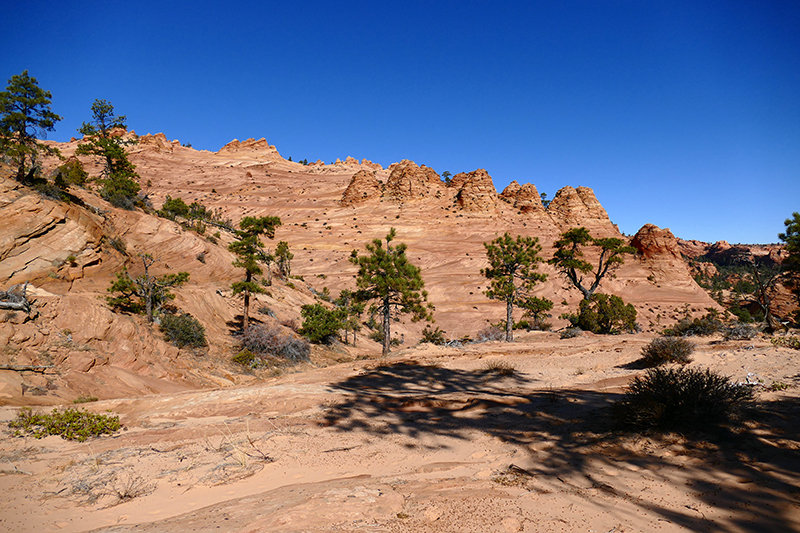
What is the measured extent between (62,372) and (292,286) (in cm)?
2088

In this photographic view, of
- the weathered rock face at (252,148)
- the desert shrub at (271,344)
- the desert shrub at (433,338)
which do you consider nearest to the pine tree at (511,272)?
the desert shrub at (433,338)

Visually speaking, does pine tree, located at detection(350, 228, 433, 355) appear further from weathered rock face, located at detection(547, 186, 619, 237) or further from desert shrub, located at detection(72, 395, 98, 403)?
weathered rock face, located at detection(547, 186, 619, 237)

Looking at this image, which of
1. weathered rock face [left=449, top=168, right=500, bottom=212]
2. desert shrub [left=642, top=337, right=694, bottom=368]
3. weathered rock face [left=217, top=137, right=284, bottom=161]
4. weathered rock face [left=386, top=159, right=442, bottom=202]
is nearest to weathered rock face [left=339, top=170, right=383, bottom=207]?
weathered rock face [left=386, top=159, right=442, bottom=202]

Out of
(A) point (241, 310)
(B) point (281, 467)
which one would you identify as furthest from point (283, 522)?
(A) point (241, 310)

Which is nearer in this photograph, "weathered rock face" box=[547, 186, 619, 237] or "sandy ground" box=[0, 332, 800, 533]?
"sandy ground" box=[0, 332, 800, 533]

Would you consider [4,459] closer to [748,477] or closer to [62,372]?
[62,372]

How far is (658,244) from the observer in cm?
5059

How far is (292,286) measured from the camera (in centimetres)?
3148

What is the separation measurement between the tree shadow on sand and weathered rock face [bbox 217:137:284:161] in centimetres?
11698

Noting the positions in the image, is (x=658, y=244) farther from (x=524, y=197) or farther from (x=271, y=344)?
(x=271, y=344)

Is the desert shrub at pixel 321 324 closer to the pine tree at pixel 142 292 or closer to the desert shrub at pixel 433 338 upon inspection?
the desert shrub at pixel 433 338

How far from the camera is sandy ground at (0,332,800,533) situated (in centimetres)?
331

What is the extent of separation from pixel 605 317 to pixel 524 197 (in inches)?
1885

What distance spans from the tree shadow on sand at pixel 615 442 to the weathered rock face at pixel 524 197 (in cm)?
6445
